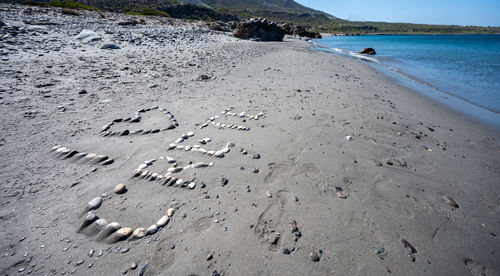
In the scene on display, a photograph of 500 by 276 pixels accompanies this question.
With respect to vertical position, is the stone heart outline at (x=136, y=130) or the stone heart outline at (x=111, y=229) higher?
the stone heart outline at (x=136, y=130)

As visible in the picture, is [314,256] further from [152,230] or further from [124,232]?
[124,232]

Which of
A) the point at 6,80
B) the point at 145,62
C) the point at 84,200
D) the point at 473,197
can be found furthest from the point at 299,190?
the point at 145,62

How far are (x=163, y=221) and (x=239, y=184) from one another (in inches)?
47.0

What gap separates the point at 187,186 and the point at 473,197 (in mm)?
4501

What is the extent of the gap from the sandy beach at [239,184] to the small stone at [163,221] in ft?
0.18

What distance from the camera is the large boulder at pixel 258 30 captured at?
30.3 m

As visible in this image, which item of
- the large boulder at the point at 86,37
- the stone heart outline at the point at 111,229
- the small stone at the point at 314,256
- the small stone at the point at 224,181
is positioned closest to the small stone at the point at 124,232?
the stone heart outline at the point at 111,229

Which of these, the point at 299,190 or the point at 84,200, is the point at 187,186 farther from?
the point at 299,190

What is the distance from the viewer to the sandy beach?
7.66 feet

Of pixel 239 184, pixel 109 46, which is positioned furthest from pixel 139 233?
pixel 109 46

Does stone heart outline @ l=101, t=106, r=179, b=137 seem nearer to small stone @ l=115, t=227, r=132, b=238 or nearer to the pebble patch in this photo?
the pebble patch

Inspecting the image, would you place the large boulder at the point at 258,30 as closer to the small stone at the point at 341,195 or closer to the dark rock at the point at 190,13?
the dark rock at the point at 190,13

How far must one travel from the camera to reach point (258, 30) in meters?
31.2

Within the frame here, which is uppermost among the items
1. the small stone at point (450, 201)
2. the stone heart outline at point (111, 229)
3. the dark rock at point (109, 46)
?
the dark rock at point (109, 46)
